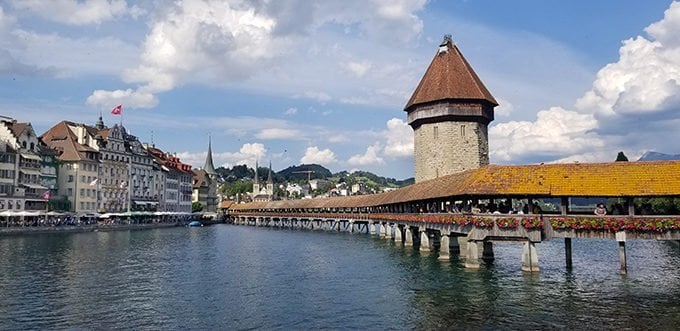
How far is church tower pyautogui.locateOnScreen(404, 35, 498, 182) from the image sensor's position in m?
47.2

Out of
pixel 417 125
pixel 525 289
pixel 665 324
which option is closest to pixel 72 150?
pixel 417 125

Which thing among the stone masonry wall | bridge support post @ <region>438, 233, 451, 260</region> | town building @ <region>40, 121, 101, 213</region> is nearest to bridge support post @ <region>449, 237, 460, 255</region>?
bridge support post @ <region>438, 233, 451, 260</region>

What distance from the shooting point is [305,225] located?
10425 centimetres

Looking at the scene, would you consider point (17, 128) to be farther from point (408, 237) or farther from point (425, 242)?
point (425, 242)

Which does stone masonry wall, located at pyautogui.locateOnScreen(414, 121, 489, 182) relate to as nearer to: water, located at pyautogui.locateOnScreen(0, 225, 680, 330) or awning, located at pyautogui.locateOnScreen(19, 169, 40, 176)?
water, located at pyautogui.locateOnScreen(0, 225, 680, 330)

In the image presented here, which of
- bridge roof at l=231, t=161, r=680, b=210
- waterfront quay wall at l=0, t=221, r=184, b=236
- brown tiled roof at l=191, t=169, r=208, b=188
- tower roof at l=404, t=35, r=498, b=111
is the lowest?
waterfront quay wall at l=0, t=221, r=184, b=236

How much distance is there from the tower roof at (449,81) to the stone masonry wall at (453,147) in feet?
7.59

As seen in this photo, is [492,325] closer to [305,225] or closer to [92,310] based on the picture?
[92,310]

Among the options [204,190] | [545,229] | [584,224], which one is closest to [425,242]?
[545,229]

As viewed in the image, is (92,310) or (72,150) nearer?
(92,310)

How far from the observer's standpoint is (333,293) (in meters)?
22.6

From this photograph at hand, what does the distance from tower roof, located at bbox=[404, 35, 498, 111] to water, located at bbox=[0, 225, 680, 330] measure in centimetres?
1600

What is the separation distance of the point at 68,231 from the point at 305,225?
47.2m

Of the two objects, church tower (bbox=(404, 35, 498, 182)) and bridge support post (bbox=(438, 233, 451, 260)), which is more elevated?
church tower (bbox=(404, 35, 498, 182))
